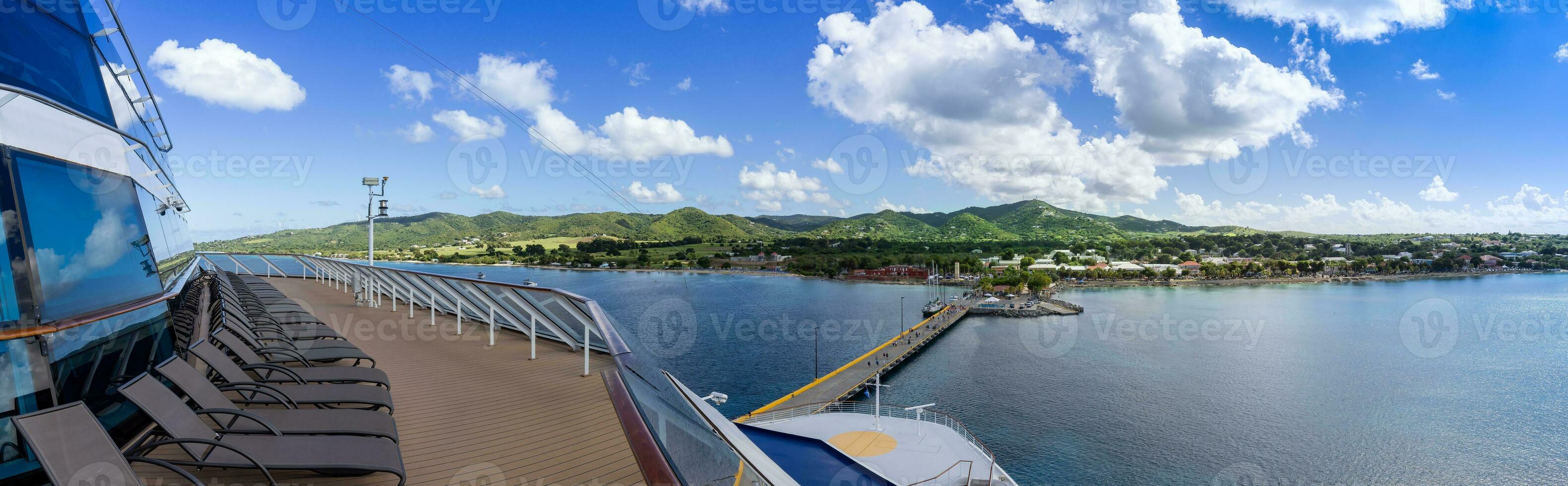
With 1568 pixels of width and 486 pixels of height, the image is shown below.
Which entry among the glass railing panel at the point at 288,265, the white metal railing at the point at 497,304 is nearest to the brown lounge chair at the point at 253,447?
the white metal railing at the point at 497,304

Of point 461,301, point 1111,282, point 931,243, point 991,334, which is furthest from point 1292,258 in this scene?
point 461,301

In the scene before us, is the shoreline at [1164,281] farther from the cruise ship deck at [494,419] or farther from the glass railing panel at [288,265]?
the cruise ship deck at [494,419]

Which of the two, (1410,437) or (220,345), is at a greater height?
(220,345)

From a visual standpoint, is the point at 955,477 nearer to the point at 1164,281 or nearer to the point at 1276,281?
the point at 1164,281

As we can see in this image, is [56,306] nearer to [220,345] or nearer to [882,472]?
[220,345]

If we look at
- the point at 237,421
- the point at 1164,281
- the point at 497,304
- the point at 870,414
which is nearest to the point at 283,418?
the point at 237,421

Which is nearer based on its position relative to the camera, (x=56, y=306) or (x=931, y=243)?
(x=56, y=306)
